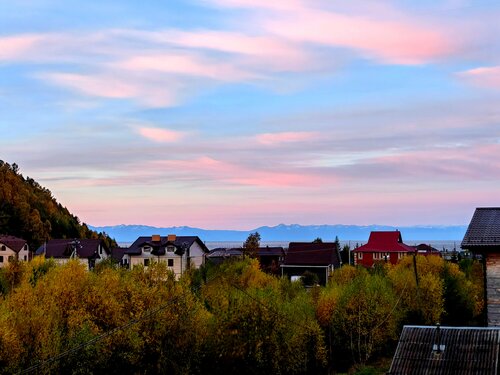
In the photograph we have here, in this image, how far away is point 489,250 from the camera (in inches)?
886

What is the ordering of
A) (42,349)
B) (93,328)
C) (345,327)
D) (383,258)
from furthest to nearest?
(383,258) → (345,327) → (93,328) → (42,349)

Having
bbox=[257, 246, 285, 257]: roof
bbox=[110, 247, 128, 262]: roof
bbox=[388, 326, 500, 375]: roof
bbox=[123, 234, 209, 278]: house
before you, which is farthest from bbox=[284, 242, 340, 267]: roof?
bbox=[388, 326, 500, 375]: roof

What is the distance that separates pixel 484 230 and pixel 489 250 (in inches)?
32.5

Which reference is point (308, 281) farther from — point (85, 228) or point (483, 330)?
point (85, 228)

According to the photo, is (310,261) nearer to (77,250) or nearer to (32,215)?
(77,250)

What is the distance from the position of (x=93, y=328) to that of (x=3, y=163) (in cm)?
15849

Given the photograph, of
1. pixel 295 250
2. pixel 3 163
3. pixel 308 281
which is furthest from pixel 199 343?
pixel 3 163

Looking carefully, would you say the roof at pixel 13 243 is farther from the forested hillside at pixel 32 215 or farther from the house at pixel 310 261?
the house at pixel 310 261

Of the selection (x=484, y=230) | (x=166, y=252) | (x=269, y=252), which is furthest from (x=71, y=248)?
(x=484, y=230)

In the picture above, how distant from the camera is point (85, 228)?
169125 mm

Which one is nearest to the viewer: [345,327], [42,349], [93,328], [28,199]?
[42,349]

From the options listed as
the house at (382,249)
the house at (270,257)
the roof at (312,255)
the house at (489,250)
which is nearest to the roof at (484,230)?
the house at (489,250)

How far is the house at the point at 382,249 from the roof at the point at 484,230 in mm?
77903

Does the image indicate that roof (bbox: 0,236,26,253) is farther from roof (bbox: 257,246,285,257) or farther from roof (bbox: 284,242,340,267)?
roof (bbox: 284,242,340,267)
